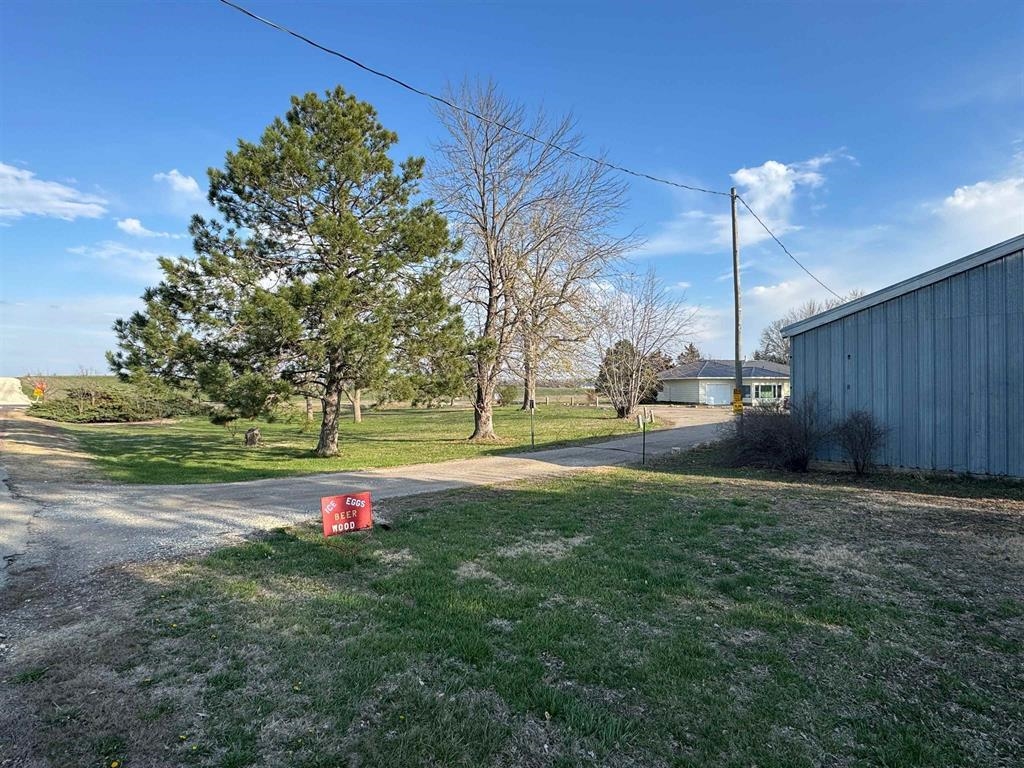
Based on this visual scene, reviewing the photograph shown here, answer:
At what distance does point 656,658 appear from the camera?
3.44 meters

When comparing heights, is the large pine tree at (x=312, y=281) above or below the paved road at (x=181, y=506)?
above

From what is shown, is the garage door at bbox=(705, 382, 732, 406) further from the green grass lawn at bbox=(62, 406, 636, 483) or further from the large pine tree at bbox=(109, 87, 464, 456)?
the large pine tree at bbox=(109, 87, 464, 456)

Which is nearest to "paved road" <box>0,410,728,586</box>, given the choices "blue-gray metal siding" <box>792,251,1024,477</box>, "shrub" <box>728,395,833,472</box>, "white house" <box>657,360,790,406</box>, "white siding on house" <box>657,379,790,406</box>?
"shrub" <box>728,395,833,472</box>

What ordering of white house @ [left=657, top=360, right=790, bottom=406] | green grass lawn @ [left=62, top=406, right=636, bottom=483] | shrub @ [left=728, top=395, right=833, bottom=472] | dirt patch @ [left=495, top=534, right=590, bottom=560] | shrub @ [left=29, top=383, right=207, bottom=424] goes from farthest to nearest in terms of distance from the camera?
white house @ [left=657, top=360, right=790, bottom=406] < shrub @ [left=29, top=383, right=207, bottom=424] < green grass lawn @ [left=62, top=406, right=636, bottom=483] < shrub @ [left=728, top=395, right=833, bottom=472] < dirt patch @ [left=495, top=534, right=590, bottom=560]

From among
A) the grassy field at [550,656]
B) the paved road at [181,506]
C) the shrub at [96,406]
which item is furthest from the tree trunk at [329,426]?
the shrub at [96,406]

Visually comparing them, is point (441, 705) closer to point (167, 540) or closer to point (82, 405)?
point (167, 540)

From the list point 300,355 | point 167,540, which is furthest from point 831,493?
point 300,355

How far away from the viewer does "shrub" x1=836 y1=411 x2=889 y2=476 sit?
10.4 m

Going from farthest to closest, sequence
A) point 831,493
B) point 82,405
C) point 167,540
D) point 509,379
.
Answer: point 82,405
point 509,379
point 831,493
point 167,540

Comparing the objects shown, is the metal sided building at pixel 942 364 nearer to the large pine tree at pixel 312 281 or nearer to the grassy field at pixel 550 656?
the grassy field at pixel 550 656

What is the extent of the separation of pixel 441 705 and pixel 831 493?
836 cm

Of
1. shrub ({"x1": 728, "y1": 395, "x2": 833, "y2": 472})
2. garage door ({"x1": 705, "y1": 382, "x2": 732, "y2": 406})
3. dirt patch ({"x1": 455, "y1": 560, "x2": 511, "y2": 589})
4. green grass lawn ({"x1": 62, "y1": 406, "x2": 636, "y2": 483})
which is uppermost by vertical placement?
garage door ({"x1": 705, "y1": 382, "x2": 732, "y2": 406})

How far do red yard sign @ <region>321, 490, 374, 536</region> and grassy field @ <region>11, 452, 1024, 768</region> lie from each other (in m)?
0.21

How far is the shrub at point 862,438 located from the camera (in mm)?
10375
